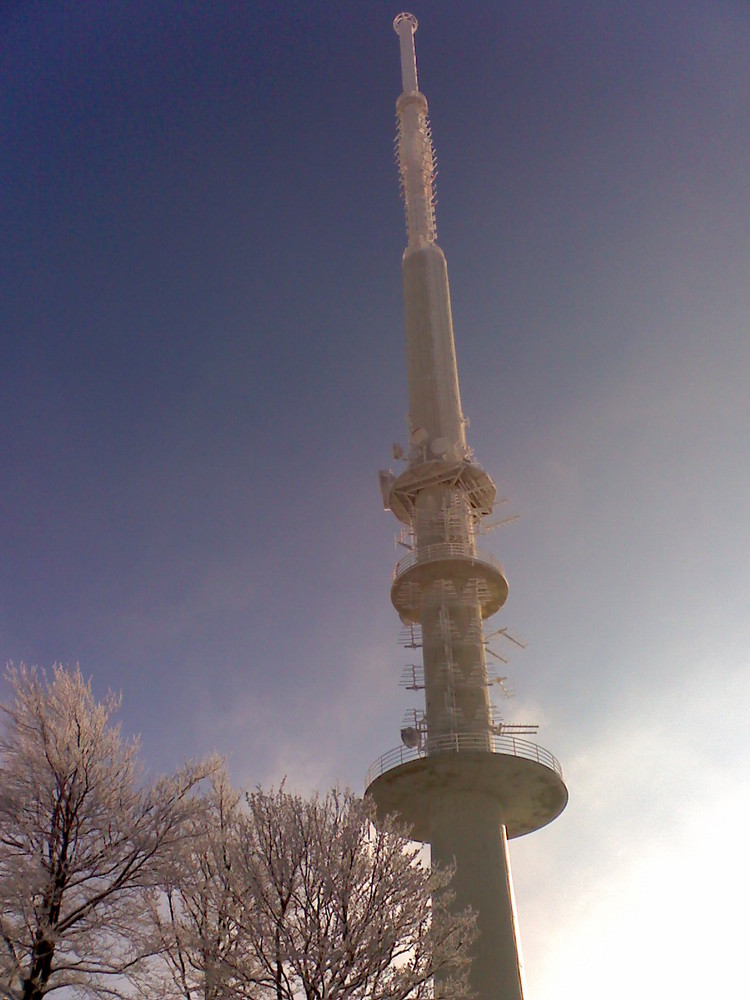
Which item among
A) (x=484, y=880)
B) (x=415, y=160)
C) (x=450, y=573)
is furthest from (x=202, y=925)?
(x=415, y=160)

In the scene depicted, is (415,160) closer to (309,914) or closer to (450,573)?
(450,573)

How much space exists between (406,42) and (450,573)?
44774mm

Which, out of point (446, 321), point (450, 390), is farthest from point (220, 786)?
point (446, 321)

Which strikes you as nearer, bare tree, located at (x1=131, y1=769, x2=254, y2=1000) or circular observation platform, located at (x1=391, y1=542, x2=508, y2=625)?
bare tree, located at (x1=131, y1=769, x2=254, y2=1000)

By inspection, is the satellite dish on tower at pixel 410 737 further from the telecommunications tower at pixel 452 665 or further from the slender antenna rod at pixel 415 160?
the slender antenna rod at pixel 415 160

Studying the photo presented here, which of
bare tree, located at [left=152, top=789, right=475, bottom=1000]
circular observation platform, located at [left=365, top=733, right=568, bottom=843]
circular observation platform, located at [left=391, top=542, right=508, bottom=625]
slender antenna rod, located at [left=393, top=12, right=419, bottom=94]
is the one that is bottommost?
bare tree, located at [left=152, top=789, right=475, bottom=1000]

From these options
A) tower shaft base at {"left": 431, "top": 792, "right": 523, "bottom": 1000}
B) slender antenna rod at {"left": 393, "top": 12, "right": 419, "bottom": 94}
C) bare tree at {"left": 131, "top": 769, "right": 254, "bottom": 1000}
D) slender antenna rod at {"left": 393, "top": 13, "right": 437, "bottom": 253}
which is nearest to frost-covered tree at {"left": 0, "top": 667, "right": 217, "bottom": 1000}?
bare tree at {"left": 131, "top": 769, "right": 254, "bottom": 1000}

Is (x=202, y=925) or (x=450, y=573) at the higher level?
(x=450, y=573)

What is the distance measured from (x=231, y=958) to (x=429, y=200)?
168 ft

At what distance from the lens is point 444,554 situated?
156ft

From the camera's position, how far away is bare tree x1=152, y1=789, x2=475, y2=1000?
81.1ft

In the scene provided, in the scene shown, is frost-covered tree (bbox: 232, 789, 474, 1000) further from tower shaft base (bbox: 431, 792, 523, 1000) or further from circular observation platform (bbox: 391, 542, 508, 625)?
circular observation platform (bbox: 391, 542, 508, 625)

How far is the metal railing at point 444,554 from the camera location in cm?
4759

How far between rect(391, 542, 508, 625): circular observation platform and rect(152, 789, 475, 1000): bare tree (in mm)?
20172
